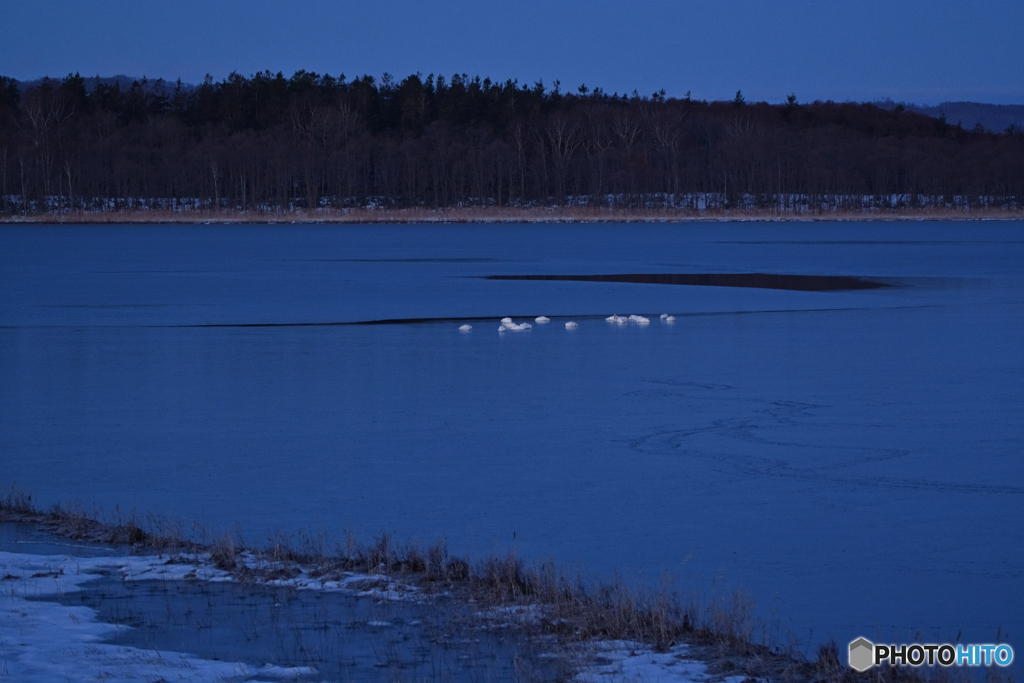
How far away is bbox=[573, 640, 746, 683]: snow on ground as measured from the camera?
441 cm

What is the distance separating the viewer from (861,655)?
4.65 m

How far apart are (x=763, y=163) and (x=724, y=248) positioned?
49.7 metres

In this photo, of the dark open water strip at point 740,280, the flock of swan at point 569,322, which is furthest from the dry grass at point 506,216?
the flock of swan at point 569,322

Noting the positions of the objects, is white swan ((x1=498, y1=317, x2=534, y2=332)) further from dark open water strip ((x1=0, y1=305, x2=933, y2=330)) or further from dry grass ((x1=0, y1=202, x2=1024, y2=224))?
dry grass ((x1=0, y1=202, x2=1024, y2=224))

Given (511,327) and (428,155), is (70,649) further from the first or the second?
(428,155)

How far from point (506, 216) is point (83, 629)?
7156 centimetres

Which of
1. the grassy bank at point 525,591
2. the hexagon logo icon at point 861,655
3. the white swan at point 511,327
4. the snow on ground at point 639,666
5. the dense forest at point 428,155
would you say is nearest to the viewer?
the snow on ground at point 639,666

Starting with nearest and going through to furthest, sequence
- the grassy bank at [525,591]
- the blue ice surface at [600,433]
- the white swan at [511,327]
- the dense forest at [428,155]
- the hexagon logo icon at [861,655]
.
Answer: the hexagon logo icon at [861,655], the grassy bank at [525,591], the blue ice surface at [600,433], the white swan at [511,327], the dense forest at [428,155]

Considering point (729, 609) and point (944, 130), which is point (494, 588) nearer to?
point (729, 609)

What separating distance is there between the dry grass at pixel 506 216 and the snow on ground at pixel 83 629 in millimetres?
66681

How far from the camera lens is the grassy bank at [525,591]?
15.3 feet

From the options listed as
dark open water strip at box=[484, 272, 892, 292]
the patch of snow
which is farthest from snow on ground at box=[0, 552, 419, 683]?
dark open water strip at box=[484, 272, 892, 292]

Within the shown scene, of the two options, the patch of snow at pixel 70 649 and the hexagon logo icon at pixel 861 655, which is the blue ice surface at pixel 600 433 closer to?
the hexagon logo icon at pixel 861 655

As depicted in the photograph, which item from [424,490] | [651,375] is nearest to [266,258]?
[651,375]
